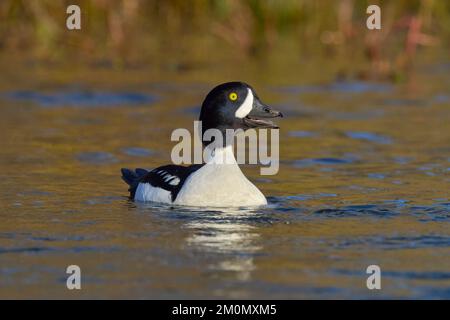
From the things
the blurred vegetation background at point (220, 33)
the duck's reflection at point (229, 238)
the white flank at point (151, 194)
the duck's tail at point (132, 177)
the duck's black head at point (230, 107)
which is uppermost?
the blurred vegetation background at point (220, 33)

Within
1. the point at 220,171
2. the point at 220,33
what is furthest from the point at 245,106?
the point at 220,33

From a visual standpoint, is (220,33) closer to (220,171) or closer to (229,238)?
(220,171)

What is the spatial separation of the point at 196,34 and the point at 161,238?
16.2 meters

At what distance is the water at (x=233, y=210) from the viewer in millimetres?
8398

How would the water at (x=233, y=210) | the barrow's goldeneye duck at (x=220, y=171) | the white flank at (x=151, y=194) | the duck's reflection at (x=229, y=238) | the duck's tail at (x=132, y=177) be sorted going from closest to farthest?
the water at (x=233, y=210), the duck's reflection at (x=229, y=238), the barrow's goldeneye duck at (x=220, y=171), the white flank at (x=151, y=194), the duck's tail at (x=132, y=177)

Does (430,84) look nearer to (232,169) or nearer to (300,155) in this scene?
(300,155)

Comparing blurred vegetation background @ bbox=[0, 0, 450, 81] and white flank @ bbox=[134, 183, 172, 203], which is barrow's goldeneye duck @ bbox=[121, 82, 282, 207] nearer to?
white flank @ bbox=[134, 183, 172, 203]

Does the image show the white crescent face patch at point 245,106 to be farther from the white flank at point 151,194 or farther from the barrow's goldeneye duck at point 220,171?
the white flank at point 151,194

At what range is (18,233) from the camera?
982 cm

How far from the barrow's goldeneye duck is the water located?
0.17 meters

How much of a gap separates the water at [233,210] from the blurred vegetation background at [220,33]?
7.45ft

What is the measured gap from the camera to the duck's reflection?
8836 mm

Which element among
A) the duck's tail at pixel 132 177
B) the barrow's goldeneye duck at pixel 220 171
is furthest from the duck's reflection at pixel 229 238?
the duck's tail at pixel 132 177

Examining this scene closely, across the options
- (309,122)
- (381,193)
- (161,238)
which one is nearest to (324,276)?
(161,238)
